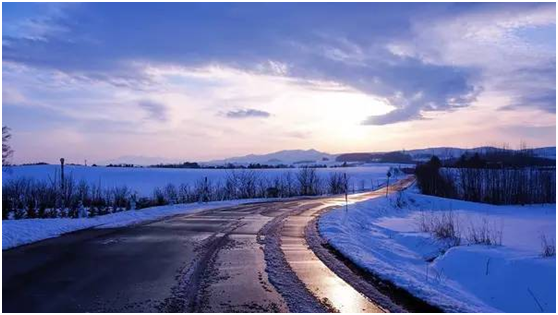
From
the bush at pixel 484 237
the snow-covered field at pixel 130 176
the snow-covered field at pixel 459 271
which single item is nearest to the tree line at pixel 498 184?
the snow-covered field at pixel 130 176

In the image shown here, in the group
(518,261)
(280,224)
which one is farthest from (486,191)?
(518,261)

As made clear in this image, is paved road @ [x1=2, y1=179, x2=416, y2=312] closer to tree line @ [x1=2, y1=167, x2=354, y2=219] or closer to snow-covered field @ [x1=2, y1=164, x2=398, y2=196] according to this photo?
tree line @ [x1=2, y1=167, x2=354, y2=219]

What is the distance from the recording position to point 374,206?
32.4 m

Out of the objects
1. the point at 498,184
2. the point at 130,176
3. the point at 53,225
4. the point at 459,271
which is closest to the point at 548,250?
the point at 459,271

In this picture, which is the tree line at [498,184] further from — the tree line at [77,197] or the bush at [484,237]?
the bush at [484,237]

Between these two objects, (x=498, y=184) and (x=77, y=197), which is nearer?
(x=77, y=197)

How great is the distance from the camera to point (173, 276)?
909 centimetres

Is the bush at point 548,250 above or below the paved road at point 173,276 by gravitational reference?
below

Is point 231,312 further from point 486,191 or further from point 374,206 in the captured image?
point 486,191

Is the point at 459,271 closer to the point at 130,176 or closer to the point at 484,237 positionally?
the point at 484,237

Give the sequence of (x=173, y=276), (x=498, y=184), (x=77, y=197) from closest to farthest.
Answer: (x=173, y=276), (x=77, y=197), (x=498, y=184)

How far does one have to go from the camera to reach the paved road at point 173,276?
23.7ft

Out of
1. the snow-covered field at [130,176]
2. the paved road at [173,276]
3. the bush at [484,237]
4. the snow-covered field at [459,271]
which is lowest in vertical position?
the bush at [484,237]

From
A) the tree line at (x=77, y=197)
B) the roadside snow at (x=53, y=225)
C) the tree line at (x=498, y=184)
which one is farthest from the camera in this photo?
the tree line at (x=498, y=184)
